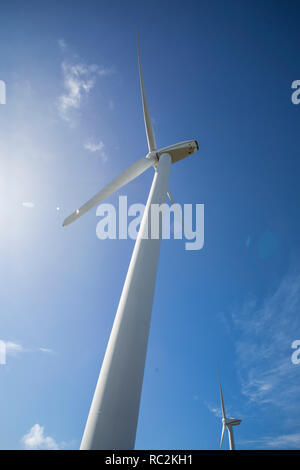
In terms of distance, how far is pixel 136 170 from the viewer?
1419 centimetres

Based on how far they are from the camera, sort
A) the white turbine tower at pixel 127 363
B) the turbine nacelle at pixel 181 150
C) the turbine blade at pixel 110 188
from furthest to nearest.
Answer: the turbine nacelle at pixel 181 150 → the turbine blade at pixel 110 188 → the white turbine tower at pixel 127 363

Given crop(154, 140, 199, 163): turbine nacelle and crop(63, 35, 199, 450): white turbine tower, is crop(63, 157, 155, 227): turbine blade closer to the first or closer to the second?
crop(154, 140, 199, 163): turbine nacelle

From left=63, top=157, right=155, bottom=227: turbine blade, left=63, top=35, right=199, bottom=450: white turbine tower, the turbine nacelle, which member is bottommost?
left=63, top=35, right=199, bottom=450: white turbine tower

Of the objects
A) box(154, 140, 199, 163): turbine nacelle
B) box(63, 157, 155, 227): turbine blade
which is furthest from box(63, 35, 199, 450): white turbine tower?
box(154, 140, 199, 163): turbine nacelle

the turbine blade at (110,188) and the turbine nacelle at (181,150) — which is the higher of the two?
the turbine nacelle at (181,150)

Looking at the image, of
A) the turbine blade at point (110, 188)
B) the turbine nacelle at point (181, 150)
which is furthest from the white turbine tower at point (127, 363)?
the turbine nacelle at point (181, 150)

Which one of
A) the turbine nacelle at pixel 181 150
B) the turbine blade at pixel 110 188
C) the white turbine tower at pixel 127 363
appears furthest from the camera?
the turbine nacelle at pixel 181 150

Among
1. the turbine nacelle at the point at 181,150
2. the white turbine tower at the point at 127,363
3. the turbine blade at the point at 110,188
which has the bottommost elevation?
the white turbine tower at the point at 127,363

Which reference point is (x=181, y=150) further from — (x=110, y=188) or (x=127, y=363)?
(x=127, y=363)

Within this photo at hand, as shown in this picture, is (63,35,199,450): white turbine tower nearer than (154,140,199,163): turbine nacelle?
Yes

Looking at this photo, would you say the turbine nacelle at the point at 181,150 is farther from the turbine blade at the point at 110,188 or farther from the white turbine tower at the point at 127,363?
the white turbine tower at the point at 127,363

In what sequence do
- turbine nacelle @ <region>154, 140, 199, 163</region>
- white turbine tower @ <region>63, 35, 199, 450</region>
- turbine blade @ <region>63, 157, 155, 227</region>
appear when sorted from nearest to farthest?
white turbine tower @ <region>63, 35, 199, 450</region> < turbine blade @ <region>63, 157, 155, 227</region> < turbine nacelle @ <region>154, 140, 199, 163</region>

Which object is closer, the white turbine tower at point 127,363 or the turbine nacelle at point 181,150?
the white turbine tower at point 127,363
